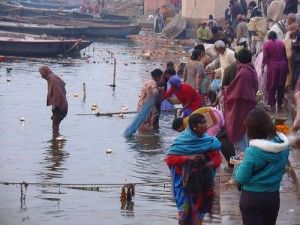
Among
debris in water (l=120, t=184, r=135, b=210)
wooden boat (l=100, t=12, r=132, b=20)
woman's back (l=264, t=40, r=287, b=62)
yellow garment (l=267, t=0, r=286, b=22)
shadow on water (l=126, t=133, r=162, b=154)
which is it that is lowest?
shadow on water (l=126, t=133, r=162, b=154)

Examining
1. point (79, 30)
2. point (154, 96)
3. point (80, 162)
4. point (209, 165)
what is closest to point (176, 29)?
point (79, 30)

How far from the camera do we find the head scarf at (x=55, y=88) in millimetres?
15766

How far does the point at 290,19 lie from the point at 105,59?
880 inches

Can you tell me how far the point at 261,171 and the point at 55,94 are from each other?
951cm

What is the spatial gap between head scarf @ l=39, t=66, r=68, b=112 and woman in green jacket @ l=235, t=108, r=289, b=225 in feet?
30.4

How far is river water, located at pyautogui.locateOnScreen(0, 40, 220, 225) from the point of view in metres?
10.6

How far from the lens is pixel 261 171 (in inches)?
266

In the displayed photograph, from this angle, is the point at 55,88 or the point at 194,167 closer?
the point at 194,167

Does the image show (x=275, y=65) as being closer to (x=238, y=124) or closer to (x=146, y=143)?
(x=146, y=143)

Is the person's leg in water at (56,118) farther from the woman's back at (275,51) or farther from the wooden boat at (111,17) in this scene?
the wooden boat at (111,17)

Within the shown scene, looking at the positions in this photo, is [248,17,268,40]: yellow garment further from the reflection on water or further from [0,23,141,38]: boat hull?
[0,23,141,38]: boat hull

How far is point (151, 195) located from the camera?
11305 millimetres

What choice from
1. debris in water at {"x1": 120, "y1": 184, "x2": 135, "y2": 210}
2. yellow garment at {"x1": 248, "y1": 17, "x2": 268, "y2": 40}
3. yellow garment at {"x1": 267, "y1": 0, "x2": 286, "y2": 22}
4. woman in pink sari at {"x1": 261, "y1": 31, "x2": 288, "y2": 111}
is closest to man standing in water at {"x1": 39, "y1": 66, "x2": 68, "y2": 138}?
woman in pink sari at {"x1": 261, "y1": 31, "x2": 288, "y2": 111}

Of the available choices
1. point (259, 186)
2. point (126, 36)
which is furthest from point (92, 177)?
point (126, 36)
